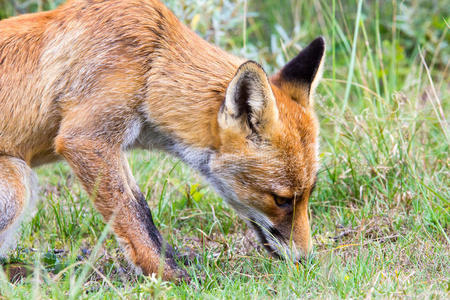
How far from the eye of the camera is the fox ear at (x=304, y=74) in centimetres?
468

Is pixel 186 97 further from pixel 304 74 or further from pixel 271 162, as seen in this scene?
pixel 304 74

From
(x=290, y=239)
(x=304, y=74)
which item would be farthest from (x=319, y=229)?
(x=304, y=74)

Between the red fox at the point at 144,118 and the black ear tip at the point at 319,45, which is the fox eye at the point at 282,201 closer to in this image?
the red fox at the point at 144,118

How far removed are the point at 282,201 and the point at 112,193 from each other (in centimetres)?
141

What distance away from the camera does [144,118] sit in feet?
15.1

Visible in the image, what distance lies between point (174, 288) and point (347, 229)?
6.54ft

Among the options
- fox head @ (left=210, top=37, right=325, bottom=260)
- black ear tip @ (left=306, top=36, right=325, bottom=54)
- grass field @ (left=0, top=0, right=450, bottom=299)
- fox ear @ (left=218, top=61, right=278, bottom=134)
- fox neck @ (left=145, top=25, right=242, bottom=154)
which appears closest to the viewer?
grass field @ (left=0, top=0, right=450, bottom=299)

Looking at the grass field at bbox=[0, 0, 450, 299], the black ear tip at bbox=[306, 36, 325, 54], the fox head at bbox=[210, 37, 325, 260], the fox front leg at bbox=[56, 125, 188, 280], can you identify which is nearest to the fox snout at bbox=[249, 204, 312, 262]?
the fox head at bbox=[210, 37, 325, 260]

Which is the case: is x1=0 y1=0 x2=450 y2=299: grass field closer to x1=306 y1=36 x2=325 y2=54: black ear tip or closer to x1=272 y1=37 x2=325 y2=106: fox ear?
x1=272 y1=37 x2=325 y2=106: fox ear

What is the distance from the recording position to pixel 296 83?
4.76 m

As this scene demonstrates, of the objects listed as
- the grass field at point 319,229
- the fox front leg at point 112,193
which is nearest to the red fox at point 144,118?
the fox front leg at point 112,193

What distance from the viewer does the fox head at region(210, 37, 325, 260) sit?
426cm

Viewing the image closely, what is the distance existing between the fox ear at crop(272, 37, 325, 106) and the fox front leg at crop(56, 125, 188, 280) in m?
1.65

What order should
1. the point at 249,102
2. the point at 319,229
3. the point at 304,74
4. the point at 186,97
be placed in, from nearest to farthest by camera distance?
1. the point at 249,102
2. the point at 186,97
3. the point at 304,74
4. the point at 319,229
